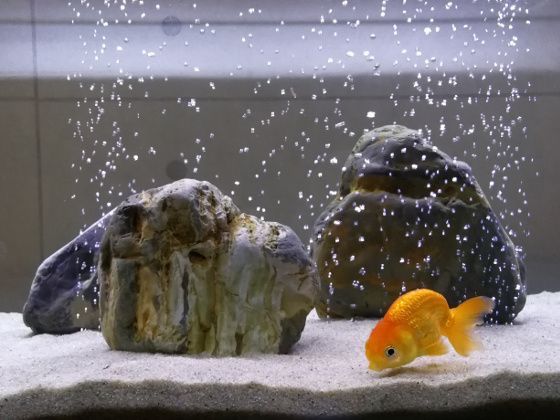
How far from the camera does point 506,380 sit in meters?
1.49

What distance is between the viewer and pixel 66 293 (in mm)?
3012

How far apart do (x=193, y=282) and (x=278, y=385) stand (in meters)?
0.76

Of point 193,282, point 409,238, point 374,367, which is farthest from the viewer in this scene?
point 409,238

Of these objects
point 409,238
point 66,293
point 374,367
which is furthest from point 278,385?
point 66,293

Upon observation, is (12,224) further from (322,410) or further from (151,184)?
(322,410)

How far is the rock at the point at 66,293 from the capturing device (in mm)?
2951

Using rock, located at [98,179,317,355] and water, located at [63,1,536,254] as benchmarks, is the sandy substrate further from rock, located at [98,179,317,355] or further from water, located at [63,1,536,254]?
water, located at [63,1,536,254]

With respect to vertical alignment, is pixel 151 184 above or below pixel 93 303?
above

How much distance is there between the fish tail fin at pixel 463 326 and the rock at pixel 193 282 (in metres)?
0.60

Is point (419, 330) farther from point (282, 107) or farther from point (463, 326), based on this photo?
point (282, 107)

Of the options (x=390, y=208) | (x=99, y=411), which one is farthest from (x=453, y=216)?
(x=99, y=411)

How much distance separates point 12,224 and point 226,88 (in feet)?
4.59

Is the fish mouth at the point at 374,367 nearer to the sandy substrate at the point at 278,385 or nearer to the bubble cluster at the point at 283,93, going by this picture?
the sandy substrate at the point at 278,385

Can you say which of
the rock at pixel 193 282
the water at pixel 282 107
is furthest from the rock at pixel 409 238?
the rock at pixel 193 282
